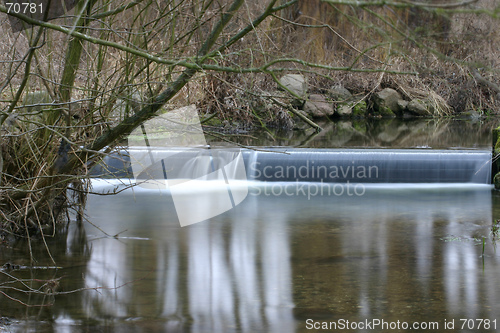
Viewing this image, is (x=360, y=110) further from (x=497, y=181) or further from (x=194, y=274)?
(x=194, y=274)

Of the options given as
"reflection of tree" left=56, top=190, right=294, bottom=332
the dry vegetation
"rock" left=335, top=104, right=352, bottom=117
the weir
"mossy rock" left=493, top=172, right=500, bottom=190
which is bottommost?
"reflection of tree" left=56, top=190, right=294, bottom=332

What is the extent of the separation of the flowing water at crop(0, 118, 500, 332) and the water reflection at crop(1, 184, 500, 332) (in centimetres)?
1

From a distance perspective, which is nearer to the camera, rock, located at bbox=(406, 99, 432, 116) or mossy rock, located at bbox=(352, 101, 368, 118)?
rock, located at bbox=(406, 99, 432, 116)

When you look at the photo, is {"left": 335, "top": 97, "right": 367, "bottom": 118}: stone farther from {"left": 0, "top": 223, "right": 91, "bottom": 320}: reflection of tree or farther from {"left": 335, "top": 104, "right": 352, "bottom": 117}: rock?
{"left": 0, "top": 223, "right": 91, "bottom": 320}: reflection of tree

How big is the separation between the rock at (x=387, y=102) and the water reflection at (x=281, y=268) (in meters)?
8.27

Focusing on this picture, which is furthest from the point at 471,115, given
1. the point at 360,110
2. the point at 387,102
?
the point at 360,110

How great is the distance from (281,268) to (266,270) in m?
0.11

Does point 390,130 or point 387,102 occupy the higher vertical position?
point 387,102

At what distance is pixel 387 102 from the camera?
602 inches

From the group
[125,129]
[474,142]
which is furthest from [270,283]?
[474,142]

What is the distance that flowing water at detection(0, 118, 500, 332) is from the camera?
3793mm

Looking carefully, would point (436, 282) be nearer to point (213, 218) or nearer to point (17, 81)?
point (213, 218)

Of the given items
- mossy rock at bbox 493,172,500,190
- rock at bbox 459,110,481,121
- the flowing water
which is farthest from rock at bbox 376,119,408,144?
the flowing water

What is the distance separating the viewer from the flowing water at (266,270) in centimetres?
379
